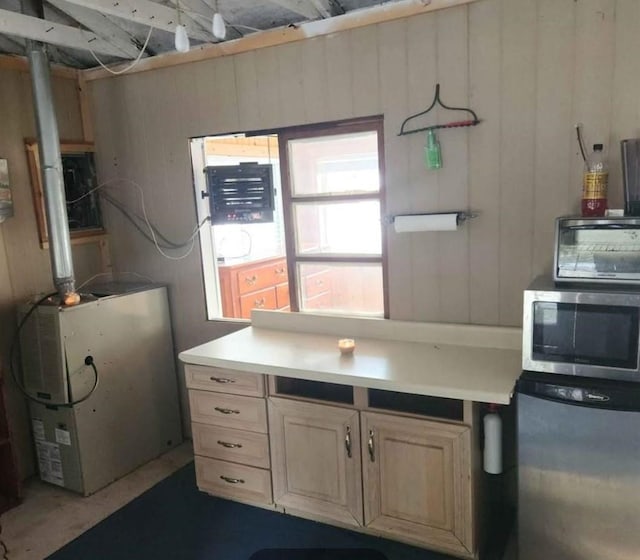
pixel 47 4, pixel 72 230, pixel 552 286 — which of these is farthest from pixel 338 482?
pixel 47 4

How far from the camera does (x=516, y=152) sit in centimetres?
234

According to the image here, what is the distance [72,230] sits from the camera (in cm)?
331

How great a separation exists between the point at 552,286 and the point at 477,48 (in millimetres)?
1073

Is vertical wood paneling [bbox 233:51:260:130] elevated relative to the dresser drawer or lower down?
elevated

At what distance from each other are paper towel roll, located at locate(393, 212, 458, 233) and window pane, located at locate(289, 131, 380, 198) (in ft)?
0.88

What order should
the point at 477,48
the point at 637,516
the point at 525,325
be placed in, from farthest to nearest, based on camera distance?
the point at 477,48 → the point at 525,325 → the point at 637,516

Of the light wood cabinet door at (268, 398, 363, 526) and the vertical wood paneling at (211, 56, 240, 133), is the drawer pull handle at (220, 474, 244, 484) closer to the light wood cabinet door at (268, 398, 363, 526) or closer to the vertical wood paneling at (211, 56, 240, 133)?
the light wood cabinet door at (268, 398, 363, 526)

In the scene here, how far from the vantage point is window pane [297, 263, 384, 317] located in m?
2.84

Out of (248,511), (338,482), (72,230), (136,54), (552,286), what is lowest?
(248,511)

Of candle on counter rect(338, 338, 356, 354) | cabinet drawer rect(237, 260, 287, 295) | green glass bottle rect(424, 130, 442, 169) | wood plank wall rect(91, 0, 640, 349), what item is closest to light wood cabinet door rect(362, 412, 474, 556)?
candle on counter rect(338, 338, 356, 354)

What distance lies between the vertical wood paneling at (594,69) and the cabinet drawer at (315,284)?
4.71 feet

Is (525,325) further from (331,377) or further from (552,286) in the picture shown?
(331,377)

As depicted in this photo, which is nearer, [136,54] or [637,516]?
[637,516]

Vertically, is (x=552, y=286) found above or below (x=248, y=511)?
above
